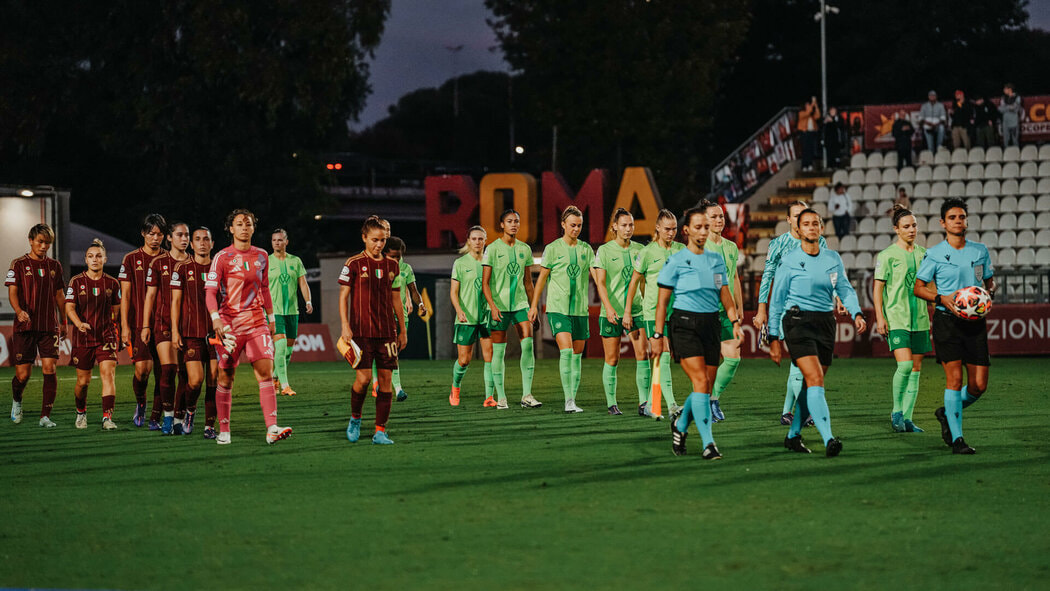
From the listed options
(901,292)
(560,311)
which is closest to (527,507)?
(901,292)

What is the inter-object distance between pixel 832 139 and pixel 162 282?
2813 centimetres

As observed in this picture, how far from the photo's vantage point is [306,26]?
39.0 m

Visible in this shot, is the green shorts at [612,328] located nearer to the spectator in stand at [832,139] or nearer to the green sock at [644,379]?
the green sock at [644,379]

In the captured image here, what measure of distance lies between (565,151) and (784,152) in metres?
17.8

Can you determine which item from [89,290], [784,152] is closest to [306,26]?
[784,152]

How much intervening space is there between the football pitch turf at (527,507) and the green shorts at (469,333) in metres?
1.90

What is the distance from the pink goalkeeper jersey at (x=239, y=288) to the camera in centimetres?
1122

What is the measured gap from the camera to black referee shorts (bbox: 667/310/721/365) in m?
10.2

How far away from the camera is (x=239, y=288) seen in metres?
11.2

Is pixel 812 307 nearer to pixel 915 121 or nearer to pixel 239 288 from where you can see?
pixel 239 288

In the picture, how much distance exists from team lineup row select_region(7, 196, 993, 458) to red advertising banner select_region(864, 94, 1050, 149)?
23.8 m

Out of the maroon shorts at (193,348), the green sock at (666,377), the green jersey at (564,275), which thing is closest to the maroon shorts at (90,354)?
the maroon shorts at (193,348)

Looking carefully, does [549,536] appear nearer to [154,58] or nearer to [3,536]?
[3,536]

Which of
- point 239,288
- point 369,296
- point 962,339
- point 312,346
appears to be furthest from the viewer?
point 312,346
